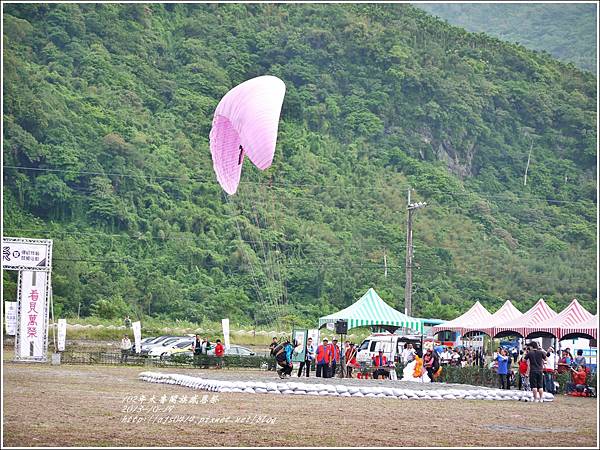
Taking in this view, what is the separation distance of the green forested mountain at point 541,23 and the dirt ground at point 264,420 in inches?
4216

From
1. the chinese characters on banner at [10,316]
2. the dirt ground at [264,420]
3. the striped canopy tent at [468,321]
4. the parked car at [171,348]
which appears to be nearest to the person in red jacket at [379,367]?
the striped canopy tent at [468,321]

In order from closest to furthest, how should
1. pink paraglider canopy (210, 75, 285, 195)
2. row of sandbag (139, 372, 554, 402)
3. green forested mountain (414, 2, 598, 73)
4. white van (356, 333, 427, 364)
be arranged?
pink paraglider canopy (210, 75, 285, 195) → row of sandbag (139, 372, 554, 402) → white van (356, 333, 427, 364) → green forested mountain (414, 2, 598, 73)

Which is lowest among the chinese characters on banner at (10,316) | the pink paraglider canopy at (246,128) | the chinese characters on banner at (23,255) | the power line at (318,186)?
the chinese characters on banner at (10,316)

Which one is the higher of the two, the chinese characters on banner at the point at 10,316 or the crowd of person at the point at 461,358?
the chinese characters on banner at the point at 10,316

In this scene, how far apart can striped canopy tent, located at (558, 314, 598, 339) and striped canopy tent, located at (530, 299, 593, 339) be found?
8cm

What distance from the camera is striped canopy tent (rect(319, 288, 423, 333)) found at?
28.1 m

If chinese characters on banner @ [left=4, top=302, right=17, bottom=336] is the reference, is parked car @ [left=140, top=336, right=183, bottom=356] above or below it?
below

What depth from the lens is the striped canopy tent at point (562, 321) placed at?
81.5 ft

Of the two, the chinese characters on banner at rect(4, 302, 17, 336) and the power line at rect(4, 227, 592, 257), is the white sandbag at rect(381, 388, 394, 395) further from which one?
the power line at rect(4, 227, 592, 257)

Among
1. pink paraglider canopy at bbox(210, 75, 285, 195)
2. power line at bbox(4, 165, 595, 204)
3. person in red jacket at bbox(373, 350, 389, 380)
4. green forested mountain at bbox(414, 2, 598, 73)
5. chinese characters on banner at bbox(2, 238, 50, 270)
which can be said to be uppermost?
green forested mountain at bbox(414, 2, 598, 73)

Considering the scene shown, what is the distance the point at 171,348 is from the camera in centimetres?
3412

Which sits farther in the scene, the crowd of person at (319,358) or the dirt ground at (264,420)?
the crowd of person at (319,358)

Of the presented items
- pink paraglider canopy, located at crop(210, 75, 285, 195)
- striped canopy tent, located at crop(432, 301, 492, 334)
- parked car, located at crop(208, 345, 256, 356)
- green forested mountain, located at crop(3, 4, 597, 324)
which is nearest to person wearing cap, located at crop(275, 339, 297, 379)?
pink paraglider canopy, located at crop(210, 75, 285, 195)

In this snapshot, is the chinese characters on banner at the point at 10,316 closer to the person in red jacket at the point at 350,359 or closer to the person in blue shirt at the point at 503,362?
the person in red jacket at the point at 350,359
